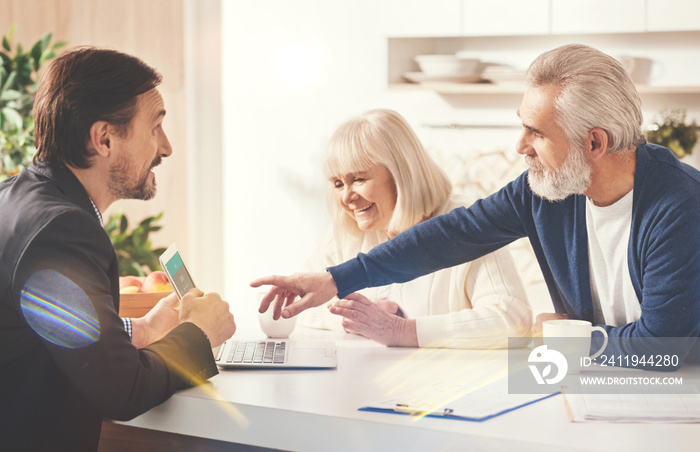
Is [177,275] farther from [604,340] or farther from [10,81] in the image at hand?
[10,81]

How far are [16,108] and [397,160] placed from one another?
6.27 ft

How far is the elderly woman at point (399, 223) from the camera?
6.00ft

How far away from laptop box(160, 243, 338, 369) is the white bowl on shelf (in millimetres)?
1974

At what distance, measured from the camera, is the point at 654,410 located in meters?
1.10

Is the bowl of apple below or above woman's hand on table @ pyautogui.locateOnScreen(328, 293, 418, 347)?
above

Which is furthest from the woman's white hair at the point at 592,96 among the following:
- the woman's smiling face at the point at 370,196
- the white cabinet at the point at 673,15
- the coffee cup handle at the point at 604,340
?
the white cabinet at the point at 673,15

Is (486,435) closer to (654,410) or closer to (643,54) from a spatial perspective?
(654,410)

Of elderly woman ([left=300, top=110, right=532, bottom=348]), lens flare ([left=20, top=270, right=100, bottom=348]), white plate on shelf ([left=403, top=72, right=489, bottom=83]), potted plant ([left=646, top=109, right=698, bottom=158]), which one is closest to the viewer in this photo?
lens flare ([left=20, top=270, right=100, bottom=348])

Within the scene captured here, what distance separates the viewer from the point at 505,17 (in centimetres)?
316

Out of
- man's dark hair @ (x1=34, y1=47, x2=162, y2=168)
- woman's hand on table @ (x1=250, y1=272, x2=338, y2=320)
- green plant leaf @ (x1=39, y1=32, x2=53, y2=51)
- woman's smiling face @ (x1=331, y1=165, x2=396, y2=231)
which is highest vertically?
green plant leaf @ (x1=39, y1=32, x2=53, y2=51)

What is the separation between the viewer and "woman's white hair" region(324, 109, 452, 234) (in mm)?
2041

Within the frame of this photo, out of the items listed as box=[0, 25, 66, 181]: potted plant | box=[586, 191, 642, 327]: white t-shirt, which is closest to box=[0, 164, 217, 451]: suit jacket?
box=[586, 191, 642, 327]: white t-shirt

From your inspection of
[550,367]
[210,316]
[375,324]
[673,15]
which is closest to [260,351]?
[210,316]

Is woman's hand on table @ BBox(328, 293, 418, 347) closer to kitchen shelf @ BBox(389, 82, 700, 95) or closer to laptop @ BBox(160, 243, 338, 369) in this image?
laptop @ BBox(160, 243, 338, 369)
